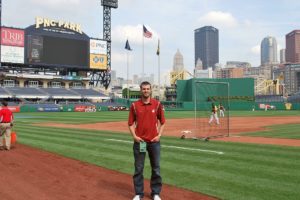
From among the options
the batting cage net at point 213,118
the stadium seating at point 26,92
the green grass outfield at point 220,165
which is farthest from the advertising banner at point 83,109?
the green grass outfield at point 220,165

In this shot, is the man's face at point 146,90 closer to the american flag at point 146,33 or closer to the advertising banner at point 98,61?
the american flag at point 146,33

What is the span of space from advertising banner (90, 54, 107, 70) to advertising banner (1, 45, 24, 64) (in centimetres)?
1587

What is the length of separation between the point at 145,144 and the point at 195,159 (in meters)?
5.23

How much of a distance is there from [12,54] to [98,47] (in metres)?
19.7

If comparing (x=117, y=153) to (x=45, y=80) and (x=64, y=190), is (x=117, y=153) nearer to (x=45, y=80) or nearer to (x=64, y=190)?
(x=64, y=190)

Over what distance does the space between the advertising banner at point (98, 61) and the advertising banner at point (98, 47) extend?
91 cm

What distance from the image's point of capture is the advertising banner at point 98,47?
85.6 meters

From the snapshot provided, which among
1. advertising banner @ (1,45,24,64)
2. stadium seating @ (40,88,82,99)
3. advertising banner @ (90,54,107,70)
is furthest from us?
advertising banner @ (90,54,107,70)

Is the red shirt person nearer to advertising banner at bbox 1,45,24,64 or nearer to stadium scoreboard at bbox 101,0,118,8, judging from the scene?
advertising banner at bbox 1,45,24,64

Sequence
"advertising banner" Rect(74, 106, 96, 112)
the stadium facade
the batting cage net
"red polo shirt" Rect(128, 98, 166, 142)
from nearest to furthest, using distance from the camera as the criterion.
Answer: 1. "red polo shirt" Rect(128, 98, 166, 142)
2. the batting cage net
3. "advertising banner" Rect(74, 106, 96, 112)
4. the stadium facade

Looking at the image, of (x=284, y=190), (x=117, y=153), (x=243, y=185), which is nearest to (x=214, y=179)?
(x=243, y=185)

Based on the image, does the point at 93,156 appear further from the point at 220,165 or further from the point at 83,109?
the point at 83,109

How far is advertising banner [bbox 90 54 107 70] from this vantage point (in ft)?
281

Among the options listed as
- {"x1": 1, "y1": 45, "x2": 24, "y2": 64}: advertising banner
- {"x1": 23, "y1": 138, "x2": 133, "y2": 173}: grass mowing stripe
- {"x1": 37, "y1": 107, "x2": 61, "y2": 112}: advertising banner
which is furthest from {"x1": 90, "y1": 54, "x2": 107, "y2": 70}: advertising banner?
{"x1": 23, "y1": 138, "x2": 133, "y2": 173}: grass mowing stripe
